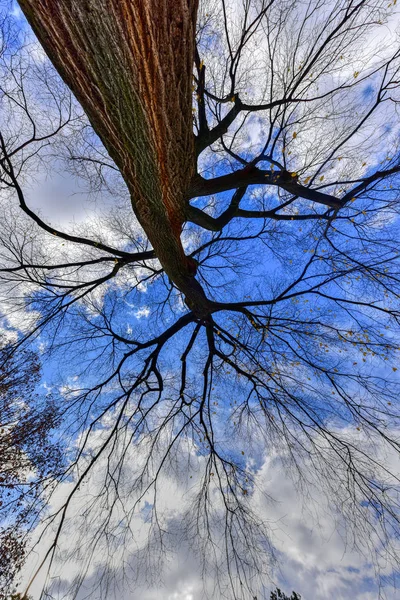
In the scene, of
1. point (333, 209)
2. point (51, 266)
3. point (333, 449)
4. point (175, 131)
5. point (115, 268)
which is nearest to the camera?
point (175, 131)

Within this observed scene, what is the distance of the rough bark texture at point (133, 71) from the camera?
4.79 ft

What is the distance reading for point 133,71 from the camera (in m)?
1.66

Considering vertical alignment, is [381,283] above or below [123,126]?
below

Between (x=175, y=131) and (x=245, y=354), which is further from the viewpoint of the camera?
(x=245, y=354)

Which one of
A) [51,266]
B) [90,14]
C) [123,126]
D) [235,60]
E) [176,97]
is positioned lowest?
[90,14]

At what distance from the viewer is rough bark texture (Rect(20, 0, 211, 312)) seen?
146 centimetres

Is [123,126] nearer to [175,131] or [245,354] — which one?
[175,131]

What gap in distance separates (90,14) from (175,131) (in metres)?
0.97

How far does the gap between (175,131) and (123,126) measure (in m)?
0.53

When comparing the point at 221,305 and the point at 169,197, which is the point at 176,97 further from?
the point at 221,305

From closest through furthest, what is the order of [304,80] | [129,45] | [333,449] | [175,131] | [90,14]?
[90,14], [129,45], [175,131], [304,80], [333,449]

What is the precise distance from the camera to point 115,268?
193 inches

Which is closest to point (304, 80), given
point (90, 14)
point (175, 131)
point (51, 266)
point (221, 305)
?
point (175, 131)

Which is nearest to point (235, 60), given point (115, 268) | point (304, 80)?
point (304, 80)
